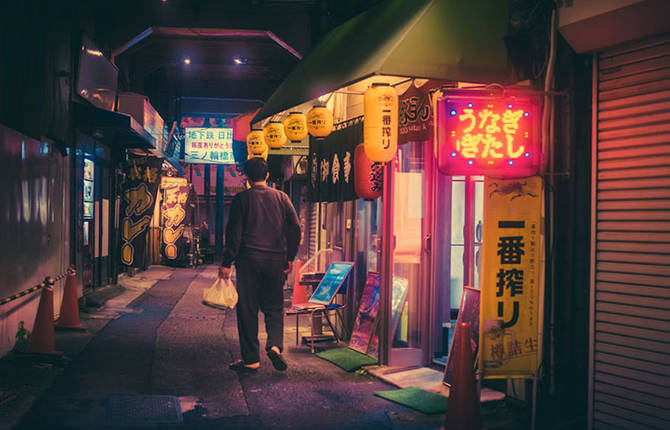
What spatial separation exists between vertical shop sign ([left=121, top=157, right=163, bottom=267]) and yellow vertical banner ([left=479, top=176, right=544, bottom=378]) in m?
14.7

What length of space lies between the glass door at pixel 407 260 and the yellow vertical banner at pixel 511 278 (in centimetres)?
277

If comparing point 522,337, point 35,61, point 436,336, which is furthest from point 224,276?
point 35,61

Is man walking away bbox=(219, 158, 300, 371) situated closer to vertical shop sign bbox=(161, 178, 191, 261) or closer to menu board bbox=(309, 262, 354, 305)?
menu board bbox=(309, 262, 354, 305)

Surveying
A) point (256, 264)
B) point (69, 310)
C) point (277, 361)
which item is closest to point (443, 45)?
point (256, 264)

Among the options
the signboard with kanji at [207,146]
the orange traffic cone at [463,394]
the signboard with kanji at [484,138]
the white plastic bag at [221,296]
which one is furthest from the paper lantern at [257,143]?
the signboard with kanji at [207,146]

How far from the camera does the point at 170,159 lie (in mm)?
26203

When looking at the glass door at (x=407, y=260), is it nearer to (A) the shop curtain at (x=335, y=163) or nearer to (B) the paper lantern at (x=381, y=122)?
(B) the paper lantern at (x=381, y=122)

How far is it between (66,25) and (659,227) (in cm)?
1161

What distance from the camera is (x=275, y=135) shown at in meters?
13.5

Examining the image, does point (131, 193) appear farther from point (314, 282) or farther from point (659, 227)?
point (659, 227)

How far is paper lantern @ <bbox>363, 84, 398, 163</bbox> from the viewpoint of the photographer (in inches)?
306

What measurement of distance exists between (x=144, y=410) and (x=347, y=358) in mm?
3646

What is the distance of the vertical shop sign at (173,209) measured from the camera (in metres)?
25.9

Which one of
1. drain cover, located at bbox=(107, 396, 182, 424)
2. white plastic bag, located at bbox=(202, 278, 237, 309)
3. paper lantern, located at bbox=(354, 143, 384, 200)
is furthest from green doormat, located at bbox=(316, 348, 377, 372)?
drain cover, located at bbox=(107, 396, 182, 424)
